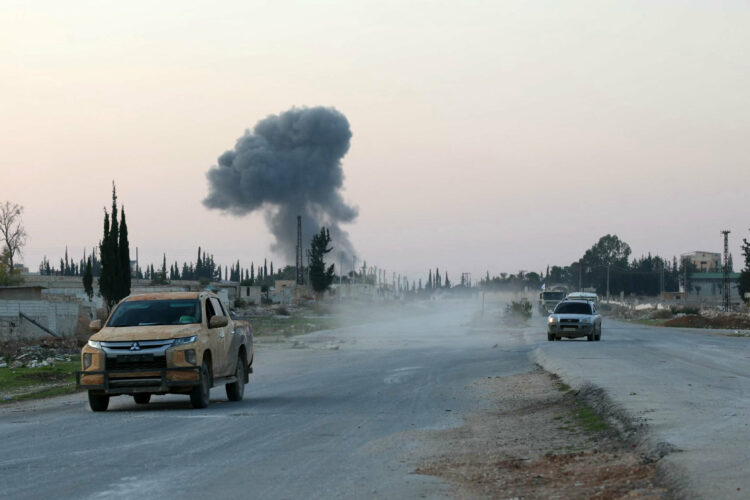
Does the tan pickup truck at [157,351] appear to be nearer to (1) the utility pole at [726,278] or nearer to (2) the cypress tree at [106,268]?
(2) the cypress tree at [106,268]

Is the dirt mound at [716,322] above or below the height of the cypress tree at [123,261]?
below

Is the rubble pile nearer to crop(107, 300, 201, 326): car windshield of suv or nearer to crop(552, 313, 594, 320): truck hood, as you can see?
crop(107, 300, 201, 326): car windshield of suv

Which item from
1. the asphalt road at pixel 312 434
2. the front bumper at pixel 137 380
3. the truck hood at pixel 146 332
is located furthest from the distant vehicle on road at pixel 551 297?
the front bumper at pixel 137 380

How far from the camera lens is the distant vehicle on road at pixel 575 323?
144 feet

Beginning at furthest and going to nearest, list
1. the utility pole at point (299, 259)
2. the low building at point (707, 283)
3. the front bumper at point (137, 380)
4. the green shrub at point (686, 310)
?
the low building at point (707, 283), the utility pole at point (299, 259), the green shrub at point (686, 310), the front bumper at point (137, 380)

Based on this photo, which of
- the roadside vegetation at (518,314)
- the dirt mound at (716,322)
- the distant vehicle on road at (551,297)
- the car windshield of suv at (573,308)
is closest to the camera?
the car windshield of suv at (573,308)

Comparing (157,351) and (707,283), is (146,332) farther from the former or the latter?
(707,283)

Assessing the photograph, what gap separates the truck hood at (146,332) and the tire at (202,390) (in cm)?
59

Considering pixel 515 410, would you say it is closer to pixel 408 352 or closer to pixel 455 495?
pixel 455 495

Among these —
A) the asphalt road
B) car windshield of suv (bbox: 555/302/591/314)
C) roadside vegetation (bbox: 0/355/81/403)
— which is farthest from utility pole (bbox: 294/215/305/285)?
the asphalt road

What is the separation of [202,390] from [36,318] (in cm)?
3491

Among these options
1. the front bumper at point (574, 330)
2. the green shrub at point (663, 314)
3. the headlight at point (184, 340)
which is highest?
the headlight at point (184, 340)

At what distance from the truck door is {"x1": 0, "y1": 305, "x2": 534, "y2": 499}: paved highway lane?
0.63 metres

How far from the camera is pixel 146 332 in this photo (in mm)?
16422
